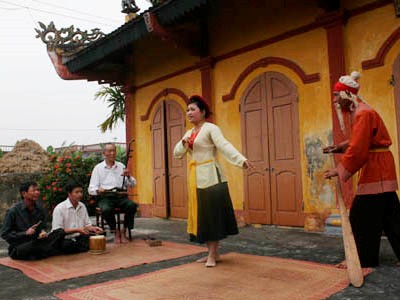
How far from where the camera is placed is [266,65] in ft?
23.1

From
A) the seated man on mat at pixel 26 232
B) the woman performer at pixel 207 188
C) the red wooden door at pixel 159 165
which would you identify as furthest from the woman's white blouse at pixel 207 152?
the red wooden door at pixel 159 165

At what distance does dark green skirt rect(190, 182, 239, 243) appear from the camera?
173 inches

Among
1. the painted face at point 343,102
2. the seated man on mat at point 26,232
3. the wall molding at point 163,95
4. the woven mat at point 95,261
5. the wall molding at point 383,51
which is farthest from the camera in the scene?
the wall molding at point 163,95

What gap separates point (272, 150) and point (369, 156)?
294 centimetres

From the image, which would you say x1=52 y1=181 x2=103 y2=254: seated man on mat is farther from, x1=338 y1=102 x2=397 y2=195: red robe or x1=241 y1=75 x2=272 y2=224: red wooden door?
x1=338 y1=102 x2=397 y2=195: red robe

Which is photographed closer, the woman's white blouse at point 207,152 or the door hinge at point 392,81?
the woman's white blouse at point 207,152

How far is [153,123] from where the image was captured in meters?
9.63

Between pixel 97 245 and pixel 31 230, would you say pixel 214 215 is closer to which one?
pixel 97 245

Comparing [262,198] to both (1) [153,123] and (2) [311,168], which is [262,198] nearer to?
(2) [311,168]

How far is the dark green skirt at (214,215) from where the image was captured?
4398 mm

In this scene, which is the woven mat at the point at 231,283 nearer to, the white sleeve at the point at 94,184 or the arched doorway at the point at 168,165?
the white sleeve at the point at 94,184

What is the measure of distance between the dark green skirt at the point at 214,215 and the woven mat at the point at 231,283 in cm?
33

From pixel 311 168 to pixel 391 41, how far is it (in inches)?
81.4

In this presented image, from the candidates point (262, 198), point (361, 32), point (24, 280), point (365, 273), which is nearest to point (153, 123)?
point (262, 198)
